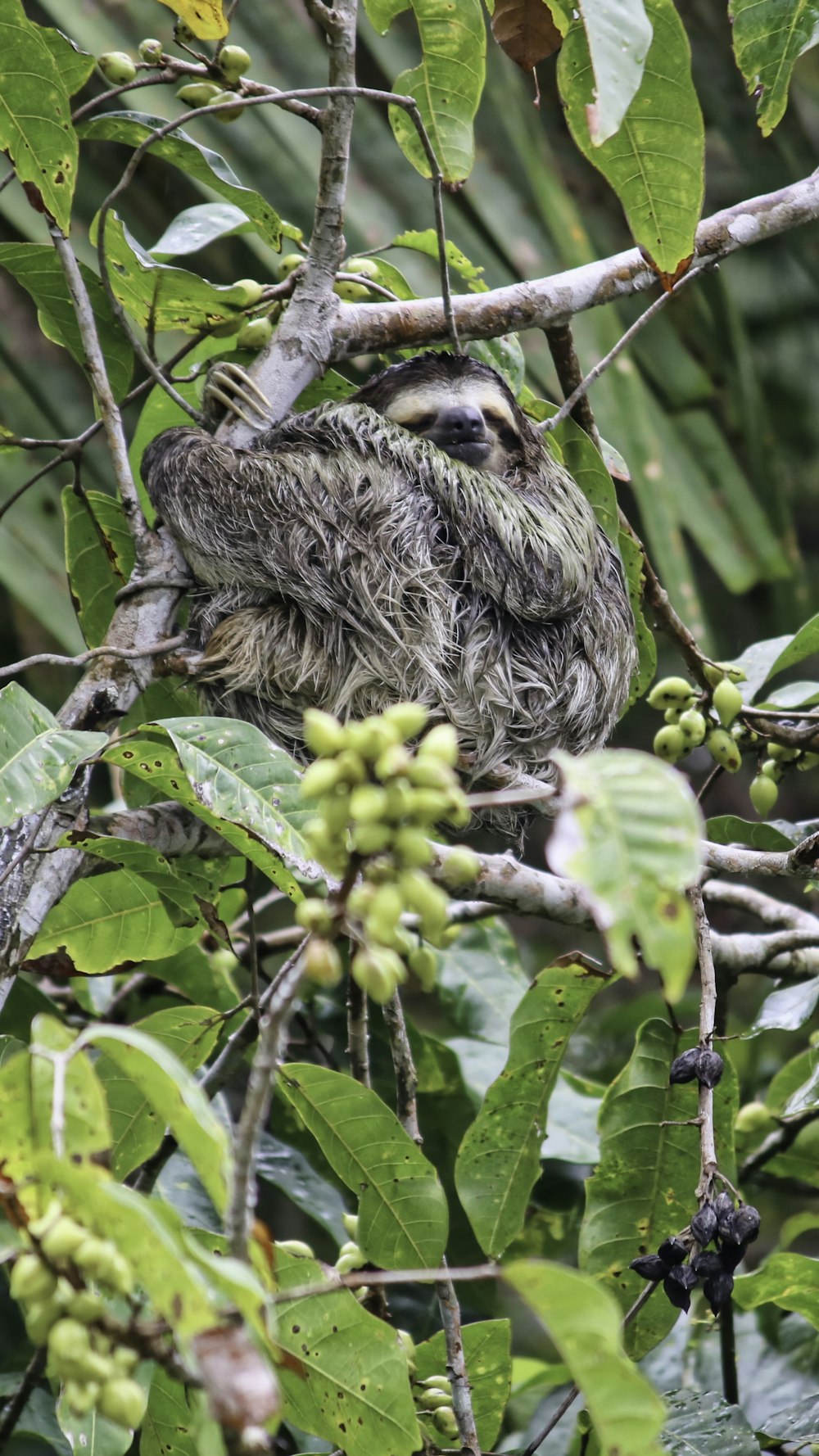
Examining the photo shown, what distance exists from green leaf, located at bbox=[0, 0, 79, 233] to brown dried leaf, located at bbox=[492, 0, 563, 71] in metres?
0.71

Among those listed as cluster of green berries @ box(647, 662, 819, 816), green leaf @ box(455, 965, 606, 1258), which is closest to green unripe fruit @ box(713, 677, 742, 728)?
cluster of green berries @ box(647, 662, 819, 816)

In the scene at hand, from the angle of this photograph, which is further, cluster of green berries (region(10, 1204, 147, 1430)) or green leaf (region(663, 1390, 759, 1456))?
green leaf (region(663, 1390, 759, 1456))

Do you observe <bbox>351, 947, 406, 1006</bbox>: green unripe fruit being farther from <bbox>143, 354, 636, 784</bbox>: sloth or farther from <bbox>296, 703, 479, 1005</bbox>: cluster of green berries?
<bbox>143, 354, 636, 784</bbox>: sloth

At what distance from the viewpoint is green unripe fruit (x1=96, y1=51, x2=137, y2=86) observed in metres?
2.26

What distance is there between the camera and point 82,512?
7.88 feet

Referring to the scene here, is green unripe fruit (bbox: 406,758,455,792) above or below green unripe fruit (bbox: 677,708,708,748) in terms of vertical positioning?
above

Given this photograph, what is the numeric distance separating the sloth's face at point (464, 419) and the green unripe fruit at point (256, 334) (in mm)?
513

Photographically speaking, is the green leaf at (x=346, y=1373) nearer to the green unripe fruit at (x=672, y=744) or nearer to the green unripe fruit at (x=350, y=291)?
the green unripe fruit at (x=672, y=744)

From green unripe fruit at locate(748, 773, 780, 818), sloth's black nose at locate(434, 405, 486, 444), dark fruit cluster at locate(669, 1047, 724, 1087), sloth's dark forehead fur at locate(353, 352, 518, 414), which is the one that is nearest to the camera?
dark fruit cluster at locate(669, 1047, 724, 1087)

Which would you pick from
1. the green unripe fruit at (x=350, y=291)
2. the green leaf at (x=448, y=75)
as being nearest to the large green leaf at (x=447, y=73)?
the green leaf at (x=448, y=75)

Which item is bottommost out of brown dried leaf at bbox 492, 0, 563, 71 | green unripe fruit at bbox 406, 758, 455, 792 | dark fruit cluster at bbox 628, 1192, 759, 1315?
dark fruit cluster at bbox 628, 1192, 759, 1315

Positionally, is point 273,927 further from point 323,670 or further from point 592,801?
point 592,801

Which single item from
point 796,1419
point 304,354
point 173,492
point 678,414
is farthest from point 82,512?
point 678,414

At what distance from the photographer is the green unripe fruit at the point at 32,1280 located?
95cm
